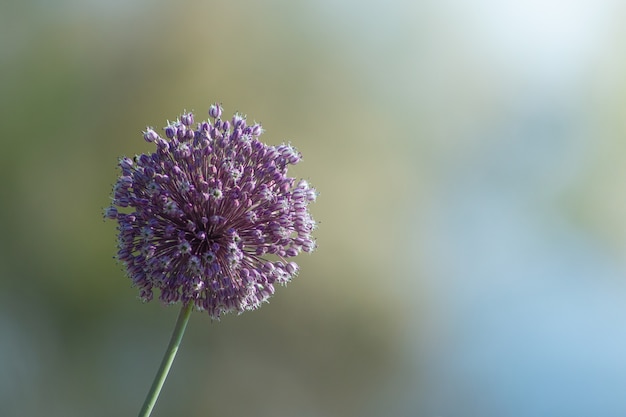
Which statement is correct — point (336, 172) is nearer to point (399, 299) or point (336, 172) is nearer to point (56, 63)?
point (399, 299)

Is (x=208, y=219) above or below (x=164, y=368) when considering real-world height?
above

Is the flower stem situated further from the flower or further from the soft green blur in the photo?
the soft green blur

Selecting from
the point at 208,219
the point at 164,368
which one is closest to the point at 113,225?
the point at 208,219

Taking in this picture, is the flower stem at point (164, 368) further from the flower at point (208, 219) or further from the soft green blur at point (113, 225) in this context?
the soft green blur at point (113, 225)

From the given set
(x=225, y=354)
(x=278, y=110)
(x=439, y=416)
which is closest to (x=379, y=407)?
(x=439, y=416)

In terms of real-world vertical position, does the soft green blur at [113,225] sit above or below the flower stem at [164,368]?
above

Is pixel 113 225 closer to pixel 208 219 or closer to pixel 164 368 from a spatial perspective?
pixel 208 219

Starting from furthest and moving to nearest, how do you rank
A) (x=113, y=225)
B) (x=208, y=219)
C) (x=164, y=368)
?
(x=113, y=225) → (x=208, y=219) → (x=164, y=368)

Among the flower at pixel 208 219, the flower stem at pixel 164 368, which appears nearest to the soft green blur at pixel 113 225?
the flower at pixel 208 219

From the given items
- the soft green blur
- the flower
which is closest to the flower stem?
the flower
